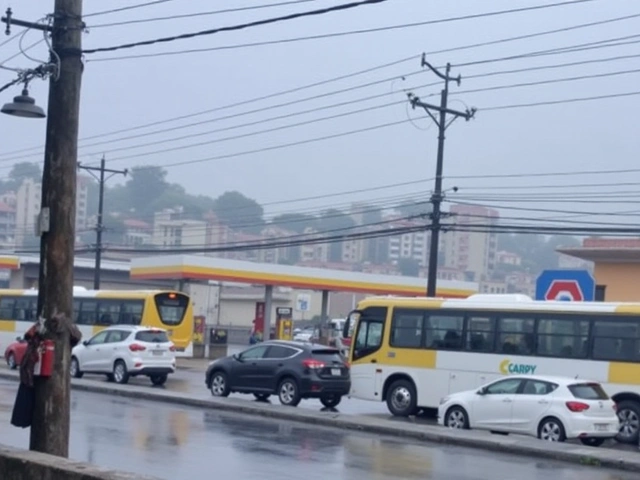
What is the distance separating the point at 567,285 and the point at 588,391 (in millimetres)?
2610

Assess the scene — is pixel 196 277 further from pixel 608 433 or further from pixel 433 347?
pixel 608 433

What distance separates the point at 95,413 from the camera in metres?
25.7

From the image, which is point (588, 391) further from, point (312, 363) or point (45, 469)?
point (45, 469)

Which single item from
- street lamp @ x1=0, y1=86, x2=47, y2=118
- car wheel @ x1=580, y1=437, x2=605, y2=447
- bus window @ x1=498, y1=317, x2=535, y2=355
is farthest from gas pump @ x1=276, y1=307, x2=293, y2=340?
street lamp @ x1=0, y1=86, x2=47, y2=118

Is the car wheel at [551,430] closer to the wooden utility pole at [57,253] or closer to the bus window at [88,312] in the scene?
the wooden utility pole at [57,253]

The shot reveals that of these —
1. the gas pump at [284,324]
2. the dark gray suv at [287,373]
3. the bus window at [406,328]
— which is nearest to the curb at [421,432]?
the dark gray suv at [287,373]

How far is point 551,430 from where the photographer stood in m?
23.3

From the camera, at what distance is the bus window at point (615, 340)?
81.8 feet

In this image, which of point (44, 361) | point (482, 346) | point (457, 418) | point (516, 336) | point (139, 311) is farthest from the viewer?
point (139, 311)

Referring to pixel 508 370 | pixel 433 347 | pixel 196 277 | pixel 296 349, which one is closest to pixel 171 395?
pixel 296 349

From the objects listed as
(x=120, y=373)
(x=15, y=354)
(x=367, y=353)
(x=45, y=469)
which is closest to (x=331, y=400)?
(x=367, y=353)

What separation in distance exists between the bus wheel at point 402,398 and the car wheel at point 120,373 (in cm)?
987

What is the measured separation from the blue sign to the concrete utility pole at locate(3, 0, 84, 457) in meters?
14.0

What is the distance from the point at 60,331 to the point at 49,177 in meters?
1.67
